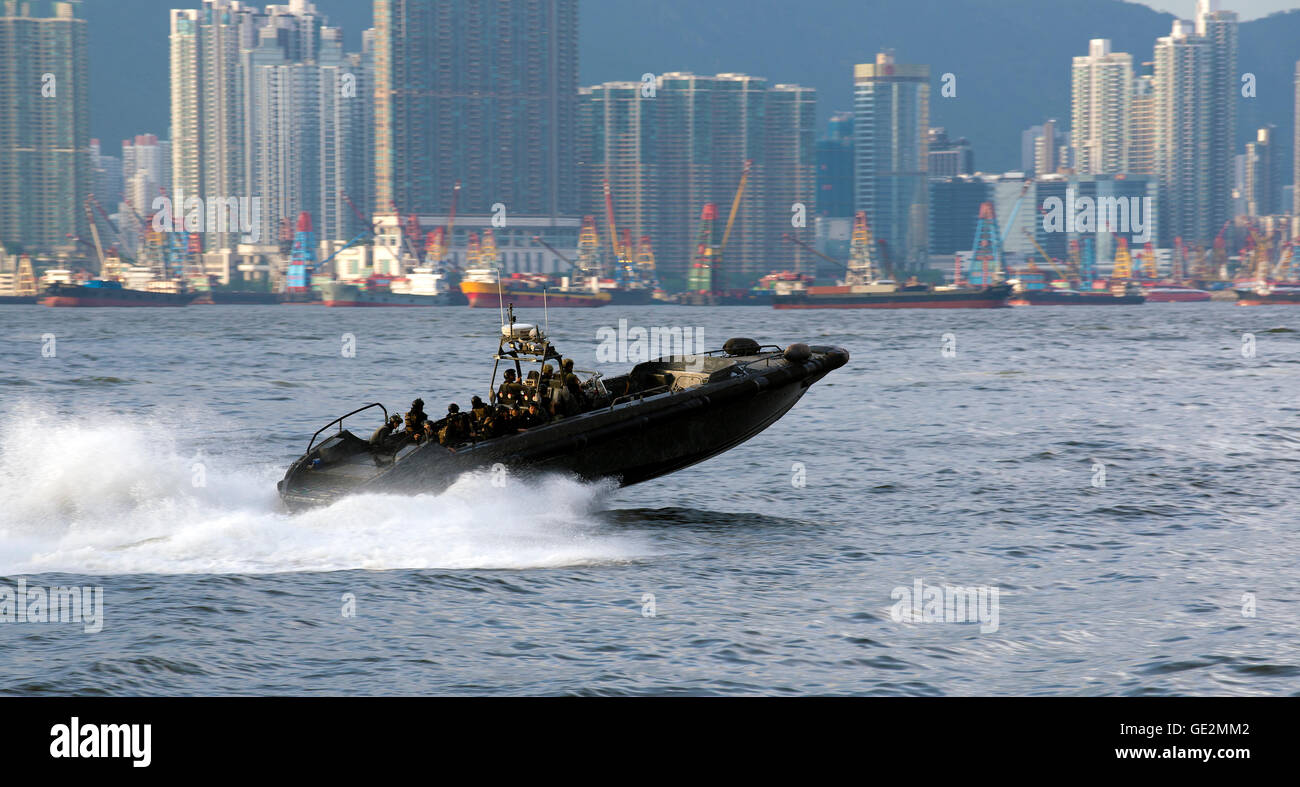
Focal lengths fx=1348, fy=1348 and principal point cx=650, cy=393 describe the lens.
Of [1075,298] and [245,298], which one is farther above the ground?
[245,298]

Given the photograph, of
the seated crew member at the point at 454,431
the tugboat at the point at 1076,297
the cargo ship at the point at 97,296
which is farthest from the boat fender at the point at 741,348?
the tugboat at the point at 1076,297

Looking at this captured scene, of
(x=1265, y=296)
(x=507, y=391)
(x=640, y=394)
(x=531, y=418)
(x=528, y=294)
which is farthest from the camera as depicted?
(x=1265, y=296)

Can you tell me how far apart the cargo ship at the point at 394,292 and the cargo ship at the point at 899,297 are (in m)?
50.7

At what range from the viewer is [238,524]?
1656cm

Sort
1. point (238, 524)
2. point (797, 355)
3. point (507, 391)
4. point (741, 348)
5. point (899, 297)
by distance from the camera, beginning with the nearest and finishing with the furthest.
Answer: point (238, 524), point (507, 391), point (797, 355), point (741, 348), point (899, 297)

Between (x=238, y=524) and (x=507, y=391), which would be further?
(x=507, y=391)

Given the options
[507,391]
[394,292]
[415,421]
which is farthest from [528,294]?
[415,421]

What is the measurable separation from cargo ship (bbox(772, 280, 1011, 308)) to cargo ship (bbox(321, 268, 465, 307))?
50697mm

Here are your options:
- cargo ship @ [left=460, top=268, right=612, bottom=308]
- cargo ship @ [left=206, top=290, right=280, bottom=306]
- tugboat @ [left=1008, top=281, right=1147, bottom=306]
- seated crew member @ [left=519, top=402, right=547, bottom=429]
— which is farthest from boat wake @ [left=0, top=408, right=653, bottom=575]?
cargo ship @ [left=206, top=290, right=280, bottom=306]

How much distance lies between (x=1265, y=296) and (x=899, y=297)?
57.2m

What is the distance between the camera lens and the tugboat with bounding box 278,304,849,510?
16922mm

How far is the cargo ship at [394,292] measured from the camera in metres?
181

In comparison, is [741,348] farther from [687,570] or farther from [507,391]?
[687,570]
